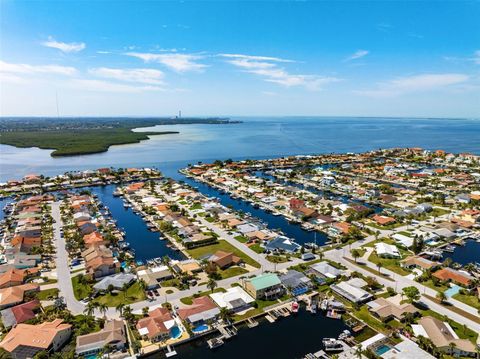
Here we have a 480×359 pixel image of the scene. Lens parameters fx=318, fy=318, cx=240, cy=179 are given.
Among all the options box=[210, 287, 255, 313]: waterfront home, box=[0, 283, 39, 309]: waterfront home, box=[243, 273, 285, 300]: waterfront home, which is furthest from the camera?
box=[243, 273, 285, 300]: waterfront home

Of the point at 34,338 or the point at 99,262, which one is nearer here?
the point at 34,338

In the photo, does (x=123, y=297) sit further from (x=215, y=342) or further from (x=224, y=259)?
(x=224, y=259)

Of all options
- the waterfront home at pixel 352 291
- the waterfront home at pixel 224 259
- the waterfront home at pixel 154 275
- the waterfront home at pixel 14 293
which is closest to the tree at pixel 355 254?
the waterfront home at pixel 352 291

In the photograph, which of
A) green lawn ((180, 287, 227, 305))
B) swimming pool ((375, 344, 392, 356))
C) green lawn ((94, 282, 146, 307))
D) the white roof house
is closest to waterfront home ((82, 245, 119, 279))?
green lawn ((94, 282, 146, 307))

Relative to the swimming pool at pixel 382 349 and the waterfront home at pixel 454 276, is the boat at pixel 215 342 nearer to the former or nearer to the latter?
the swimming pool at pixel 382 349

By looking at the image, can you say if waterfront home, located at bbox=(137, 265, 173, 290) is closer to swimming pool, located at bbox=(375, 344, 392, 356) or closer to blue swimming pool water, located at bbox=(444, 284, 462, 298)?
swimming pool, located at bbox=(375, 344, 392, 356)

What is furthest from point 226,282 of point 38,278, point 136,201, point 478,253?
point 136,201

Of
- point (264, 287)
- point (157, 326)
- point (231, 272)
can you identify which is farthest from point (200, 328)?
point (231, 272)

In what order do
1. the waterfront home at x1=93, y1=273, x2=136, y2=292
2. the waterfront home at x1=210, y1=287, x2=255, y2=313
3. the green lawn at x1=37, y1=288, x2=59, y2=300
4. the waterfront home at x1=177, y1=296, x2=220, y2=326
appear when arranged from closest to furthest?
the waterfront home at x1=177, y1=296, x2=220, y2=326 → the waterfront home at x1=210, y1=287, x2=255, y2=313 → the green lawn at x1=37, y1=288, x2=59, y2=300 → the waterfront home at x1=93, y1=273, x2=136, y2=292
